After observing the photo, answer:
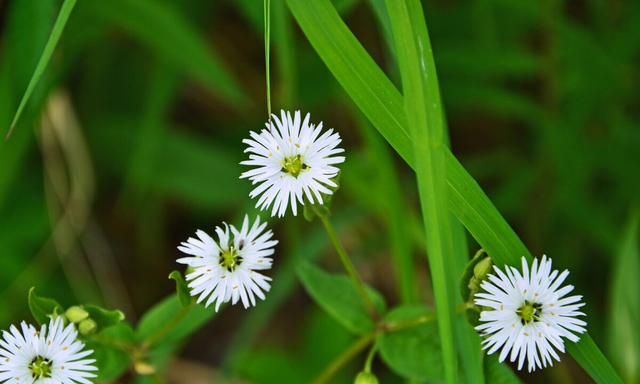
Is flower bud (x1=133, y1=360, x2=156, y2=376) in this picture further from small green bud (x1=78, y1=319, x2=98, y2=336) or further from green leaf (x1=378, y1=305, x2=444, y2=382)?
green leaf (x1=378, y1=305, x2=444, y2=382)

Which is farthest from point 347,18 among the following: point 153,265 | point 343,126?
point 153,265

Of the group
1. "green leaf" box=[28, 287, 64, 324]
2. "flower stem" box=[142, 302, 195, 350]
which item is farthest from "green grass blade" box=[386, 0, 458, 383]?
"green leaf" box=[28, 287, 64, 324]

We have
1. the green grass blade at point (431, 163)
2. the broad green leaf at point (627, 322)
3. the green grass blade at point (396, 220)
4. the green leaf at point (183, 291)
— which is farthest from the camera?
the broad green leaf at point (627, 322)

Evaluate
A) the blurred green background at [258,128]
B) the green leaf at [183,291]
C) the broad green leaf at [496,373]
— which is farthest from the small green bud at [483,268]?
the blurred green background at [258,128]

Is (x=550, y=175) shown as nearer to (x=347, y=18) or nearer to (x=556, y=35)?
(x=556, y=35)

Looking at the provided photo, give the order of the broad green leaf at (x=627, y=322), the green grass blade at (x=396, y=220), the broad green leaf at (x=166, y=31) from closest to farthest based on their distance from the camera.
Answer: the green grass blade at (x=396, y=220) → the broad green leaf at (x=627, y=322) → the broad green leaf at (x=166, y=31)

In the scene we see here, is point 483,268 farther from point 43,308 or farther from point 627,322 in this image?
point 627,322

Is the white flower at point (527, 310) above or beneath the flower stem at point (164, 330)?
above

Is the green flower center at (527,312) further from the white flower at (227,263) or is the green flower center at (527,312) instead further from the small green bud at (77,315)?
the small green bud at (77,315)
